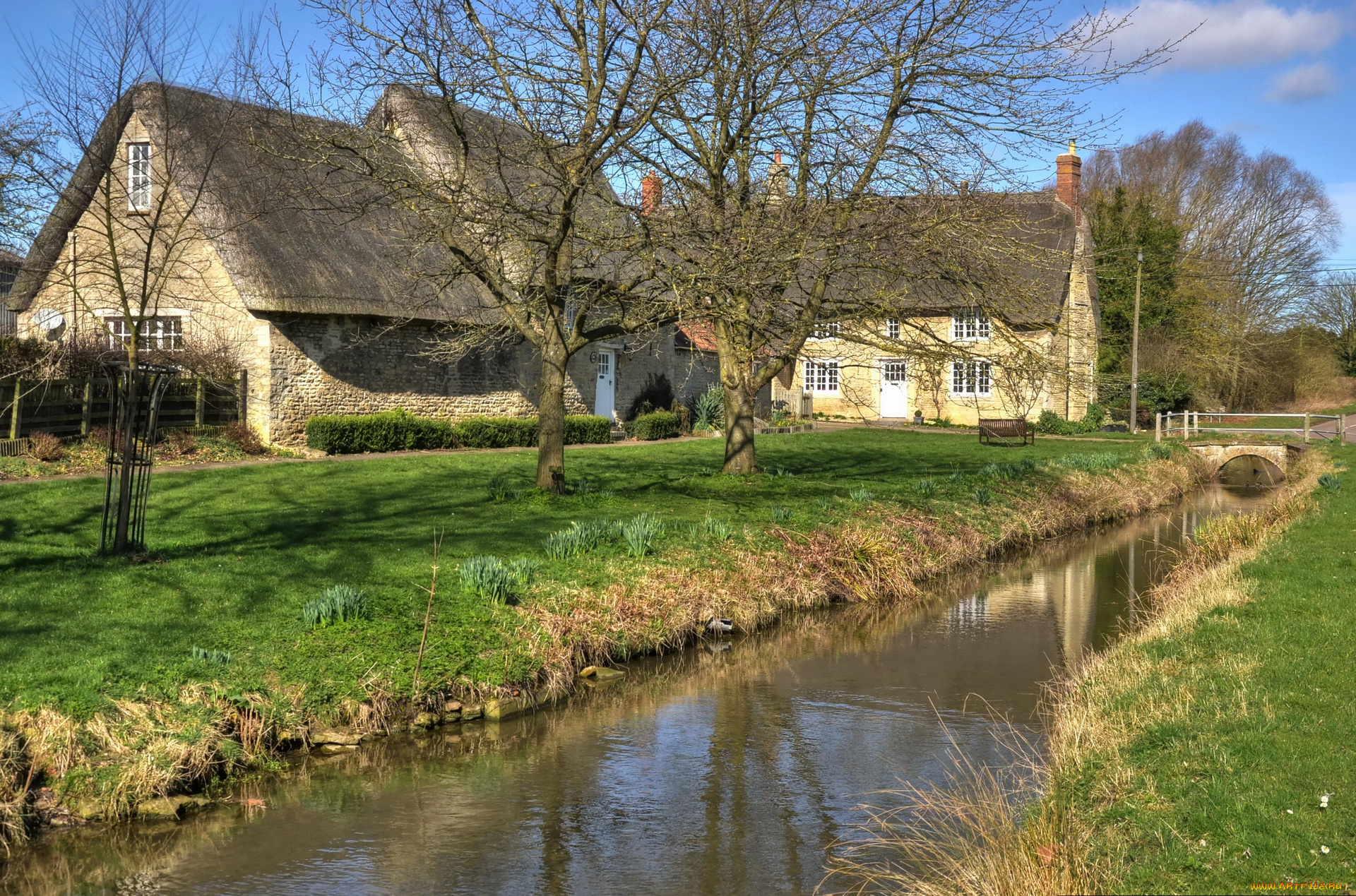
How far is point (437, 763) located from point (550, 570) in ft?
10.3

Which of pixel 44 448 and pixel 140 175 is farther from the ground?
pixel 140 175

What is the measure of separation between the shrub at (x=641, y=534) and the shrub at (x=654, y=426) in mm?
15525

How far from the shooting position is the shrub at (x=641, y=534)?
1159cm

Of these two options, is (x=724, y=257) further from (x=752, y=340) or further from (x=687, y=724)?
(x=687, y=724)

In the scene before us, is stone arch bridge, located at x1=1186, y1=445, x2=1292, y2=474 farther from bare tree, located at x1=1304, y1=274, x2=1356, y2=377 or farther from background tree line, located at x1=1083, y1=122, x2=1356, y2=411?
bare tree, located at x1=1304, y1=274, x2=1356, y2=377

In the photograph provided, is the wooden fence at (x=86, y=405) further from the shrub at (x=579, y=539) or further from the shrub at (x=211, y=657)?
the shrub at (x=211, y=657)

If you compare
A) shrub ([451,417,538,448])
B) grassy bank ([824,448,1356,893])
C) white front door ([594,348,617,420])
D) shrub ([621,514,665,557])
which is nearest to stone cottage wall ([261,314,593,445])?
shrub ([451,417,538,448])

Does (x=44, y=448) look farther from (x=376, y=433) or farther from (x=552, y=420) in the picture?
(x=552, y=420)

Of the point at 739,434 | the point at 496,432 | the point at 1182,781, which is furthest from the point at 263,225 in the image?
the point at 1182,781

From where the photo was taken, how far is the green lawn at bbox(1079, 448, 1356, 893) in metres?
4.80

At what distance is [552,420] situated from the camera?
14.7 m

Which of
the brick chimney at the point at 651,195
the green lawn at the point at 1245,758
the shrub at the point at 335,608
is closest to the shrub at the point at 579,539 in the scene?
the shrub at the point at 335,608

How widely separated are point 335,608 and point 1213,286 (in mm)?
41825

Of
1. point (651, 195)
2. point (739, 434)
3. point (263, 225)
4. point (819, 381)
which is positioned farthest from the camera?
point (819, 381)
